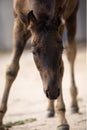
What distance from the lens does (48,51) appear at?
5.21 m

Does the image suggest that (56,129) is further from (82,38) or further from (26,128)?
(82,38)

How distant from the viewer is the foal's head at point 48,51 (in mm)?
5133

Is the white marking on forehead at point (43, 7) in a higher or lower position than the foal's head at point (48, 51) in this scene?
higher

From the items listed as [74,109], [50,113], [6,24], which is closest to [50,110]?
[50,113]

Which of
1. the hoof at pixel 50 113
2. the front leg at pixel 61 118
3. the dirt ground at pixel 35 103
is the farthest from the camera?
the hoof at pixel 50 113

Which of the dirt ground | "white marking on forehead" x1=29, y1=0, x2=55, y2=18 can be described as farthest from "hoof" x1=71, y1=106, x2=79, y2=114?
"white marking on forehead" x1=29, y1=0, x2=55, y2=18

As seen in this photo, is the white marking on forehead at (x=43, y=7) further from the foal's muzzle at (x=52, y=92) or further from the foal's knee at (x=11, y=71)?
the foal's knee at (x=11, y=71)

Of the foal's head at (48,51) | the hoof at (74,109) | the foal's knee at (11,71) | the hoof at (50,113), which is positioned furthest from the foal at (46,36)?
the hoof at (74,109)

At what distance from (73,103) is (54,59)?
2.78m

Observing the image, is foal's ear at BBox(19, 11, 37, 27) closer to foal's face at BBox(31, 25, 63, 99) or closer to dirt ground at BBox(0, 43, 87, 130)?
foal's face at BBox(31, 25, 63, 99)

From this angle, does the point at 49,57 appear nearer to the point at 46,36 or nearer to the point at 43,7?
the point at 46,36

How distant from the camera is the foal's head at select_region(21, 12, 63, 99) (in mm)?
5133

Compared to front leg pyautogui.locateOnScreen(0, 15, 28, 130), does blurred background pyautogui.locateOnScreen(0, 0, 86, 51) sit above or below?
below

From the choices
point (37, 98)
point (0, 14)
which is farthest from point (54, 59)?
point (0, 14)
